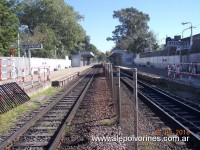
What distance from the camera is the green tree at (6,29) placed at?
1549 inches

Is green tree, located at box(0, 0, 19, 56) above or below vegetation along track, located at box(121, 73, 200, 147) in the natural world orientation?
above

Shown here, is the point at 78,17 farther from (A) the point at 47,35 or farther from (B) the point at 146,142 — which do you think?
(B) the point at 146,142

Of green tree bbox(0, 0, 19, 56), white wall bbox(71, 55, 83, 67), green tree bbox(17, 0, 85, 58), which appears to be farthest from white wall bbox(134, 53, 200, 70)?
white wall bbox(71, 55, 83, 67)

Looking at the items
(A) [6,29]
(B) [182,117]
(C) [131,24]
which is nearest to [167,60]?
(A) [6,29]

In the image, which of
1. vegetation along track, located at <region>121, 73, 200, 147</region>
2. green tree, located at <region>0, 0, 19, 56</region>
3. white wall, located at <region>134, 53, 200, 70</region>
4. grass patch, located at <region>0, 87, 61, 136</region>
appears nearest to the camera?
vegetation along track, located at <region>121, 73, 200, 147</region>

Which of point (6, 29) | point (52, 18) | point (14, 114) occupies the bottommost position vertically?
point (14, 114)

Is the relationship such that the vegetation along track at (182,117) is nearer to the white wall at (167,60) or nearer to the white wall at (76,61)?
the white wall at (167,60)

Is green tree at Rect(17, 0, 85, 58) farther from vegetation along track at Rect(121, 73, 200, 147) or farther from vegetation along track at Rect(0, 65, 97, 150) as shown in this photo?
vegetation along track at Rect(0, 65, 97, 150)

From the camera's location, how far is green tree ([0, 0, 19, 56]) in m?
39.3

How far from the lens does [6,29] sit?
4003 cm

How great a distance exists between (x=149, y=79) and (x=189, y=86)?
979 centimetres

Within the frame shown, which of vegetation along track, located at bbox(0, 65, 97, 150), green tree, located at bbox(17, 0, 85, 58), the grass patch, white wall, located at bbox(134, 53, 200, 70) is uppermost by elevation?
green tree, located at bbox(17, 0, 85, 58)

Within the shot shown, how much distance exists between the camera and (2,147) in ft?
26.2

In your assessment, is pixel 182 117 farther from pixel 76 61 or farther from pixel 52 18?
pixel 76 61
